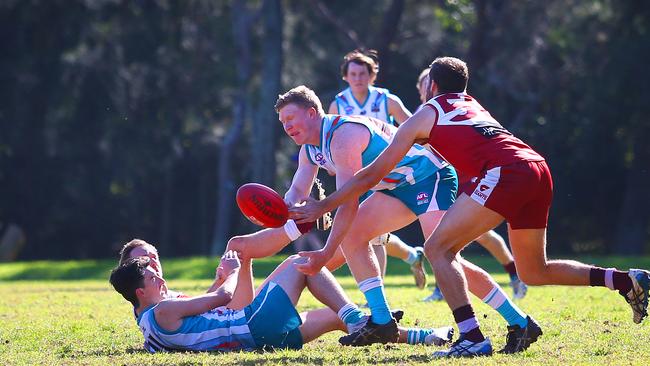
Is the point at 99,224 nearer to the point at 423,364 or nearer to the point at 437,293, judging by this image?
the point at 437,293

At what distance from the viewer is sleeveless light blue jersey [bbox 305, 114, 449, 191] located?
22.3 feet

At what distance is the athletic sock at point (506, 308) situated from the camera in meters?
6.47

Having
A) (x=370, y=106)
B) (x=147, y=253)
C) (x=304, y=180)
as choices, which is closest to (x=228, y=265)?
(x=147, y=253)

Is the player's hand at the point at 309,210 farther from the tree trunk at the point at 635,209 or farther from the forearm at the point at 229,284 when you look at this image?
the tree trunk at the point at 635,209

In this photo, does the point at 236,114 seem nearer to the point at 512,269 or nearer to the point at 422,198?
the point at 512,269

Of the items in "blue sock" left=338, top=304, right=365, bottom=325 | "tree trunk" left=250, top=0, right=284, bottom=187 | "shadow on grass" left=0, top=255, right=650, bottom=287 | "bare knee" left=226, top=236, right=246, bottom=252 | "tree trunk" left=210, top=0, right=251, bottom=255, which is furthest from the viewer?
"tree trunk" left=210, top=0, right=251, bottom=255

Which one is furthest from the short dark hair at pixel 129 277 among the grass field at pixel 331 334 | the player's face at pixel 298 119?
the player's face at pixel 298 119

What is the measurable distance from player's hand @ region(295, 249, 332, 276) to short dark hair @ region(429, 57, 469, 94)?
1.24 m

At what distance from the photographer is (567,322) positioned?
8.10 metres

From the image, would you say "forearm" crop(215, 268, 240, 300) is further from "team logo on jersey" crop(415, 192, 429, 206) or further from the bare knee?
"team logo on jersey" crop(415, 192, 429, 206)

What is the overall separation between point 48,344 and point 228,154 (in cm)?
2424

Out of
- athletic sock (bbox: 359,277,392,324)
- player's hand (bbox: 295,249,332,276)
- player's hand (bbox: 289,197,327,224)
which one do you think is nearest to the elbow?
player's hand (bbox: 295,249,332,276)

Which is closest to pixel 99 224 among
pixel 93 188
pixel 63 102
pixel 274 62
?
pixel 93 188

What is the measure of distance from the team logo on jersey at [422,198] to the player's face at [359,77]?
3471 millimetres
